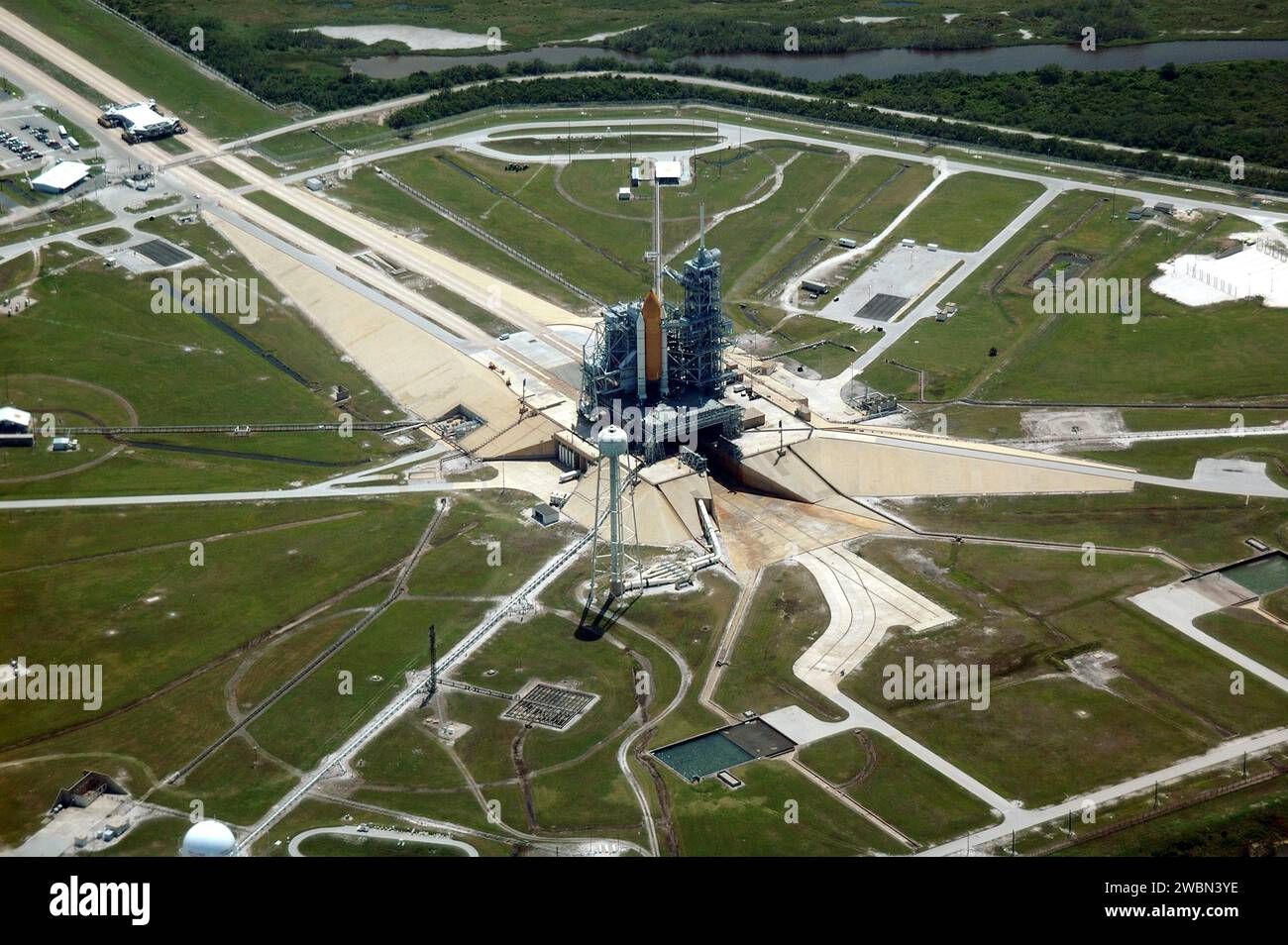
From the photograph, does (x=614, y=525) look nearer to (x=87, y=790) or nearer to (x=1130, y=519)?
(x=87, y=790)

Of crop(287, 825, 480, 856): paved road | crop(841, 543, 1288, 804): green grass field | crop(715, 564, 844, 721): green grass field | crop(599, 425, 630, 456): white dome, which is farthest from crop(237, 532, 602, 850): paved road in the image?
crop(841, 543, 1288, 804): green grass field

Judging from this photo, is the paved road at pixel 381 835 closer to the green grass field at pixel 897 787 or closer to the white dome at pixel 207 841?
the white dome at pixel 207 841

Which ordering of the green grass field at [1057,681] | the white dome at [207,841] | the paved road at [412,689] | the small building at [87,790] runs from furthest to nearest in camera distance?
1. the green grass field at [1057,681]
2. the small building at [87,790]
3. the paved road at [412,689]
4. the white dome at [207,841]

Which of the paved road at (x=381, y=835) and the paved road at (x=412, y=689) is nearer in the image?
the paved road at (x=381, y=835)

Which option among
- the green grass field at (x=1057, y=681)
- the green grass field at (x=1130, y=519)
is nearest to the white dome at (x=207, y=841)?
the green grass field at (x=1057, y=681)

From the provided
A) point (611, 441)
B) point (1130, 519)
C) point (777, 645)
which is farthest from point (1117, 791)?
point (611, 441)

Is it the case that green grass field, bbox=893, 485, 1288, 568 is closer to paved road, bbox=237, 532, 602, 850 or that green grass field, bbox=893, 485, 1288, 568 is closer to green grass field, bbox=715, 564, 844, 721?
green grass field, bbox=715, 564, 844, 721

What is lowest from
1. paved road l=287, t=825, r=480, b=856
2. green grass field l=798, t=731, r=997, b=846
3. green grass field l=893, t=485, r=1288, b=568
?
paved road l=287, t=825, r=480, b=856
